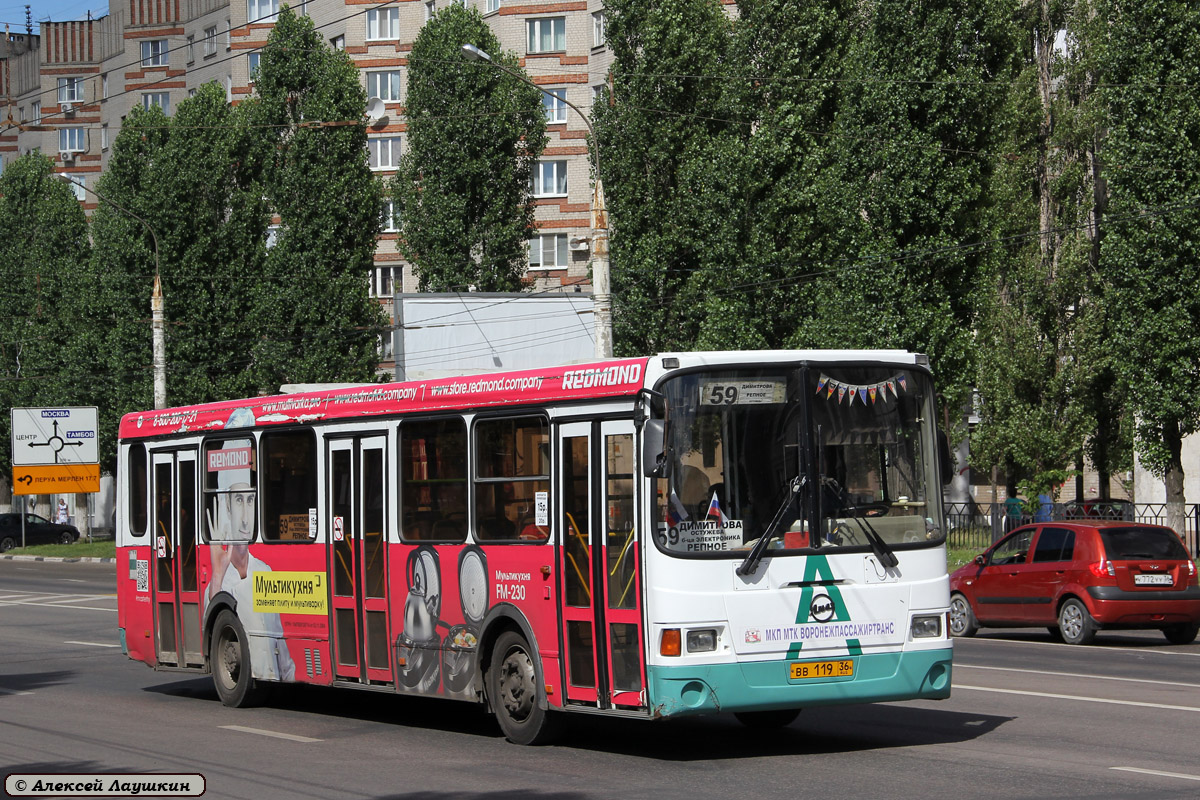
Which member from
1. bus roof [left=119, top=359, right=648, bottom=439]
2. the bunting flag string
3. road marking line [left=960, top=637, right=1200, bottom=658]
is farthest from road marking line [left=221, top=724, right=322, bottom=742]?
road marking line [left=960, top=637, right=1200, bottom=658]

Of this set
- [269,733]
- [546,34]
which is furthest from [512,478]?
[546,34]

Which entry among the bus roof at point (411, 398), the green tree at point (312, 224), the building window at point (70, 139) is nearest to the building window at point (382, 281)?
the green tree at point (312, 224)

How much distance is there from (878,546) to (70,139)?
92.8 metres

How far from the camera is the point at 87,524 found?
Answer: 68500 millimetres

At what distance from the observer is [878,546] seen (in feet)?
35.1

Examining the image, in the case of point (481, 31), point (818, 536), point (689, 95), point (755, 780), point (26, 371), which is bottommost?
point (755, 780)

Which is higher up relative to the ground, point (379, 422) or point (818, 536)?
point (379, 422)

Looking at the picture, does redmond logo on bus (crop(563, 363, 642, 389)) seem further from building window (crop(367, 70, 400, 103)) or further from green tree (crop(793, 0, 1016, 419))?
building window (crop(367, 70, 400, 103))

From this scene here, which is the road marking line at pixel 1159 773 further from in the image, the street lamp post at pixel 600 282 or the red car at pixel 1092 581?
the street lamp post at pixel 600 282

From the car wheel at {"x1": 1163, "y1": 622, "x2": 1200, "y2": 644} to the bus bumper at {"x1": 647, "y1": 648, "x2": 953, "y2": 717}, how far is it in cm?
1042

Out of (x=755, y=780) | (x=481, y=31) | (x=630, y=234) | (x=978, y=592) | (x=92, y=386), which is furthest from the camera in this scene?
(x=92, y=386)

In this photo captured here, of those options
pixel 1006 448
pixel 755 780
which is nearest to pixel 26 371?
pixel 1006 448

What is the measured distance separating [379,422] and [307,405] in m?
1.20

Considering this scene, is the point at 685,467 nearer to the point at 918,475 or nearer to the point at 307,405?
the point at 918,475
